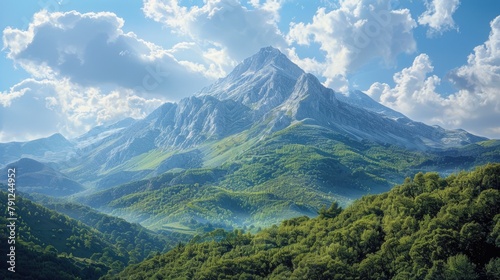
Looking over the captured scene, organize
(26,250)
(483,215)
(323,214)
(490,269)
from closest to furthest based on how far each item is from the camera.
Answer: (490,269) → (483,215) → (323,214) → (26,250)

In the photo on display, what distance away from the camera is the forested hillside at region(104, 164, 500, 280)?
82.9 m

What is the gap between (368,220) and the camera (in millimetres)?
106750

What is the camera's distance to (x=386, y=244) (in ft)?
302

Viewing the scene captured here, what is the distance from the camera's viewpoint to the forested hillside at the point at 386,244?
8288 cm

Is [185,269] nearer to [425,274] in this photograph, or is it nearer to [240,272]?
[240,272]

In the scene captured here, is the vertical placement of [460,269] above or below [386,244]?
below

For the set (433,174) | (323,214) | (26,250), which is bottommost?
(26,250)

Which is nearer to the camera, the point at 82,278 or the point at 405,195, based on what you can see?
the point at 405,195

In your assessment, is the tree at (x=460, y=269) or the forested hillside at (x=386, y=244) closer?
the tree at (x=460, y=269)

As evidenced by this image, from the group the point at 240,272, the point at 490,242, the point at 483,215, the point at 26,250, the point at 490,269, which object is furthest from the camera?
the point at 26,250

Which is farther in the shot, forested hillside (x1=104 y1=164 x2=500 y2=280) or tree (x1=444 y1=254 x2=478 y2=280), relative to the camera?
forested hillside (x1=104 y1=164 x2=500 y2=280)

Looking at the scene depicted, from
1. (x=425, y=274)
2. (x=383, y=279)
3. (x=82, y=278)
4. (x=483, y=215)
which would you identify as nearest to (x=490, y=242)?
(x=483, y=215)

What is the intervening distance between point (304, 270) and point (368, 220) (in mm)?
24943

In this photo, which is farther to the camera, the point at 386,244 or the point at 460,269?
the point at 386,244
